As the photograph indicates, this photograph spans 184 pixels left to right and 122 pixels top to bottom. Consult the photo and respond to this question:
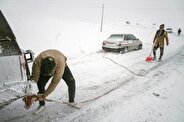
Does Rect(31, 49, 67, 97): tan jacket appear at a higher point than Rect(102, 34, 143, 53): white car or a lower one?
higher

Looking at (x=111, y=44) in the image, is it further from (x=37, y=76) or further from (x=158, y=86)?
(x=37, y=76)

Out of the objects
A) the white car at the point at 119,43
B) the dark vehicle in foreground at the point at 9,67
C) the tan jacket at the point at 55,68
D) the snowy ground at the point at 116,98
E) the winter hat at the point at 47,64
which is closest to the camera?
the dark vehicle in foreground at the point at 9,67

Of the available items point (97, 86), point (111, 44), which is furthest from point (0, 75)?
point (111, 44)

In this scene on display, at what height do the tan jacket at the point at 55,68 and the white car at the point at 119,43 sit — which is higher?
the tan jacket at the point at 55,68

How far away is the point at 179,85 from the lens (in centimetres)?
604

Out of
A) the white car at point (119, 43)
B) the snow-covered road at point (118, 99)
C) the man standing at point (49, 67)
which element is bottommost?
the snow-covered road at point (118, 99)

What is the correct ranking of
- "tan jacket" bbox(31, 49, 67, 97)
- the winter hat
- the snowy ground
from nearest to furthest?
the winter hat < "tan jacket" bbox(31, 49, 67, 97) < the snowy ground

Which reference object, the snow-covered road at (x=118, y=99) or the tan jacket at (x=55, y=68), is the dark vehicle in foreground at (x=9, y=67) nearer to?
the tan jacket at (x=55, y=68)

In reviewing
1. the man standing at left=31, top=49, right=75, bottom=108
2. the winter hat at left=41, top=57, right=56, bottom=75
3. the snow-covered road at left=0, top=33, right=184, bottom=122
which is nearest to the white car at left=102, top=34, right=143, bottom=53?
the snow-covered road at left=0, top=33, right=184, bottom=122

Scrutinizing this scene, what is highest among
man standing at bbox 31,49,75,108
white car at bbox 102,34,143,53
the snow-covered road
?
man standing at bbox 31,49,75,108

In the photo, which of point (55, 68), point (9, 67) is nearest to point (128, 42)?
point (55, 68)

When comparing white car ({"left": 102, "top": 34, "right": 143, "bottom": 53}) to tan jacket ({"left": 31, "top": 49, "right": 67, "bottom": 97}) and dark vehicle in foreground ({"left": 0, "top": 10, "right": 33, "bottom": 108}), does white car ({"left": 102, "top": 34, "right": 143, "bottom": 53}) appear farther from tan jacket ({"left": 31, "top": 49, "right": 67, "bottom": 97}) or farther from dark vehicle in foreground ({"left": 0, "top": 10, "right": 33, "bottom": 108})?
dark vehicle in foreground ({"left": 0, "top": 10, "right": 33, "bottom": 108})

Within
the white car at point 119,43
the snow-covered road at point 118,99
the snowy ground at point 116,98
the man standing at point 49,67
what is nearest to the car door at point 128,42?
the white car at point 119,43

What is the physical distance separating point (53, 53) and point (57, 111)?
1.49 metres
